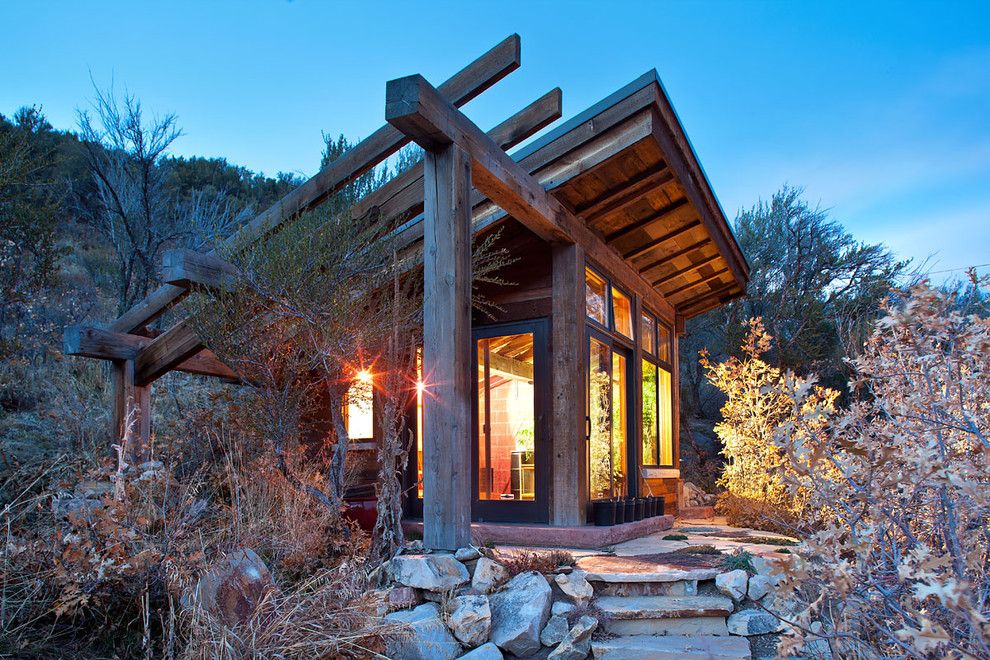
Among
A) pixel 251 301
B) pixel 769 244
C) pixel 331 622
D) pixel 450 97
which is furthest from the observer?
pixel 769 244

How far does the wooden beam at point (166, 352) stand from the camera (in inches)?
247

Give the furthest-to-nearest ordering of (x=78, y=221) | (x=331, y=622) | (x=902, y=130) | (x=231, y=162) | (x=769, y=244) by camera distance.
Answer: (x=231, y=162) < (x=78, y=221) < (x=769, y=244) < (x=902, y=130) < (x=331, y=622)

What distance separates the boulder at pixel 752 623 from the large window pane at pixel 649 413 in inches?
162

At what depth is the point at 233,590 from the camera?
3193mm

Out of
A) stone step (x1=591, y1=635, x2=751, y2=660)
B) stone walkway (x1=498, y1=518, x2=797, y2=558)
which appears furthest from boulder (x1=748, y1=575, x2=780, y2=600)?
stone walkway (x1=498, y1=518, x2=797, y2=558)

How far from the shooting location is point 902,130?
12.2 meters

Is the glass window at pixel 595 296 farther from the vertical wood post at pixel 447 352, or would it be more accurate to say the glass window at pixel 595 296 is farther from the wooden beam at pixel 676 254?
the vertical wood post at pixel 447 352

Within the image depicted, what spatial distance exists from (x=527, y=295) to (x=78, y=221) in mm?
14308

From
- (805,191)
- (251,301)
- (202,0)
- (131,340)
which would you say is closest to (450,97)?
(251,301)

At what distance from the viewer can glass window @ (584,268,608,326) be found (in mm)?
6562

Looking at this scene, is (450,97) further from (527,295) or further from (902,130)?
(902,130)

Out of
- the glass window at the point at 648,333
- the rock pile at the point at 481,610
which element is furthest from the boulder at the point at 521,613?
the glass window at the point at 648,333

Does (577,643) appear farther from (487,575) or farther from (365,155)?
(365,155)

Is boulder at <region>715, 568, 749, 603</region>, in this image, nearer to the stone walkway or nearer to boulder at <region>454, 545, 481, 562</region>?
the stone walkway
